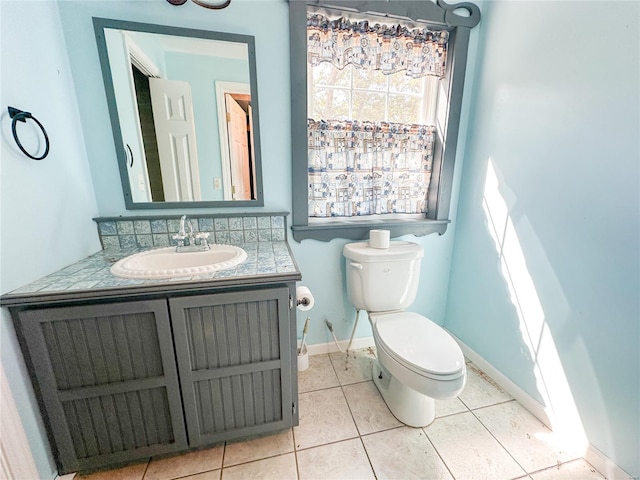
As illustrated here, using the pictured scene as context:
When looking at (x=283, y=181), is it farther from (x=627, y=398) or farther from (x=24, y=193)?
(x=627, y=398)

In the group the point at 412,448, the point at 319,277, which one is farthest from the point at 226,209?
the point at 412,448

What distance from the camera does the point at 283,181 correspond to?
1455 millimetres

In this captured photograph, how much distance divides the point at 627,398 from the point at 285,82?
6.56 feet

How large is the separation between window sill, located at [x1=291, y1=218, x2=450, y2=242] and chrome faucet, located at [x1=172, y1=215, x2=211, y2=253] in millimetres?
486

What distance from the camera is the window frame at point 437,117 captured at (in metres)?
1.30

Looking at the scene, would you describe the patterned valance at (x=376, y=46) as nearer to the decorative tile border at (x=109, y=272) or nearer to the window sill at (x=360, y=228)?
the window sill at (x=360, y=228)

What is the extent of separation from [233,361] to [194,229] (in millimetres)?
721

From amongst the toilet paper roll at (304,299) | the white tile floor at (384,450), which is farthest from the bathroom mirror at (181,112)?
the white tile floor at (384,450)

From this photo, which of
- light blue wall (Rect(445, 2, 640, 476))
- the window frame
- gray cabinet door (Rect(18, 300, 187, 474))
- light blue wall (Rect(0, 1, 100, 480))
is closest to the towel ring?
light blue wall (Rect(0, 1, 100, 480))

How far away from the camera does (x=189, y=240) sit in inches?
51.1

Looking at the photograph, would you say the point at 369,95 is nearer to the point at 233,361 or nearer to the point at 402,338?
the point at 402,338

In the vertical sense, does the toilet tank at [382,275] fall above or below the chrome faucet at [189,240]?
below

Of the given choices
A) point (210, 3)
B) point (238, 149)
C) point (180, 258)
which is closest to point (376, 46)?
Answer: point (210, 3)

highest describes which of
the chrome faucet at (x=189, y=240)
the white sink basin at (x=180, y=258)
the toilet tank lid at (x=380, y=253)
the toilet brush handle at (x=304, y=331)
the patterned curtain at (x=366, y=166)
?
the patterned curtain at (x=366, y=166)
